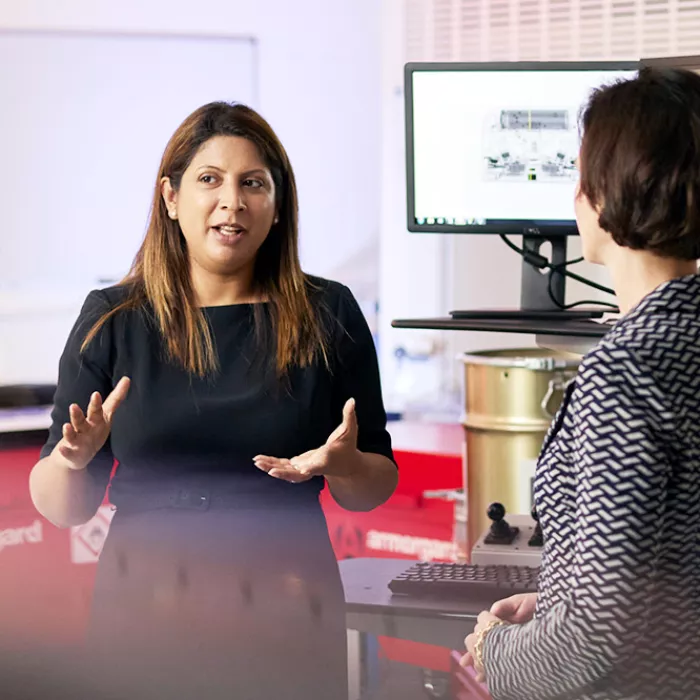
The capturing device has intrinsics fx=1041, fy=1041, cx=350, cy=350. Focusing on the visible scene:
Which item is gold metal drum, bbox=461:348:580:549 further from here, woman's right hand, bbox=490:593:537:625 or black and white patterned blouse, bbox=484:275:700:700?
black and white patterned blouse, bbox=484:275:700:700

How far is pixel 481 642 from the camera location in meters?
1.10

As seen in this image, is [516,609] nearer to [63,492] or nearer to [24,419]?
[63,492]

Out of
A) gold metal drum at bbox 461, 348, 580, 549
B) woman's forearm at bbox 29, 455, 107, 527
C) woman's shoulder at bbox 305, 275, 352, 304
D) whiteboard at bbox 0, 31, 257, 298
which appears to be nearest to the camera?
woman's forearm at bbox 29, 455, 107, 527

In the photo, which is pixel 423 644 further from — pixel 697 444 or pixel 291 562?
pixel 697 444

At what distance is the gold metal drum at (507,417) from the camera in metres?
2.38

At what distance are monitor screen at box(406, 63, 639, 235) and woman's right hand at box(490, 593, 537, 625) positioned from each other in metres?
1.01

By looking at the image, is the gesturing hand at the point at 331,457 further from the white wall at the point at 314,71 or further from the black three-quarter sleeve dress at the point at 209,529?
the white wall at the point at 314,71

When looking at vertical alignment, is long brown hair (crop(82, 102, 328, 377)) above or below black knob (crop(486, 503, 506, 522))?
above

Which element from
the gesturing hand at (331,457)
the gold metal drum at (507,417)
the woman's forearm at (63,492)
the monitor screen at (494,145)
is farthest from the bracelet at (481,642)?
the gold metal drum at (507,417)

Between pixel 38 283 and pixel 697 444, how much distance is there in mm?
3576

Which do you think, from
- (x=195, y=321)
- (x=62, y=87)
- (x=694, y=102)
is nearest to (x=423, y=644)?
(x=195, y=321)

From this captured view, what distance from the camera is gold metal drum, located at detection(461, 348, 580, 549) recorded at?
2.38 meters

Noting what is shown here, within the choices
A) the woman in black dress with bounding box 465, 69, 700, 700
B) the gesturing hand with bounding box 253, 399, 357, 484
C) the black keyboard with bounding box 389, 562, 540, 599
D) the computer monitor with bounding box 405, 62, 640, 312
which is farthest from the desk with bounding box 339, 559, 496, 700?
the computer monitor with bounding box 405, 62, 640, 312

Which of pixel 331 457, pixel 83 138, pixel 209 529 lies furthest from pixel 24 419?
pixel 331 457
